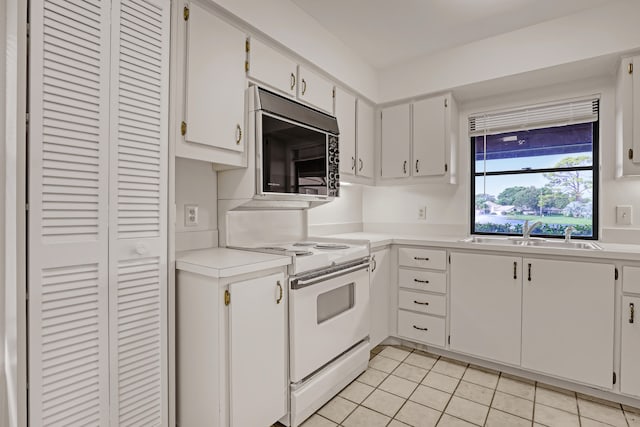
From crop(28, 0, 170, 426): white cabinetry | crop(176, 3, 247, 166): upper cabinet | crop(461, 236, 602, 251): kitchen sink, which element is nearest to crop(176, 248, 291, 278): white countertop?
crop(28, 0, 170, 426): white cabinetry

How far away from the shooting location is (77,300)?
123cm

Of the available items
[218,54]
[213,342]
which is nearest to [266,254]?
[213,342]

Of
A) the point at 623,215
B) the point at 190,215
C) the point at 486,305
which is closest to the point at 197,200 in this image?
the point at 190,215

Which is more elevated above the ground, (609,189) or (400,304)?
(609,189)

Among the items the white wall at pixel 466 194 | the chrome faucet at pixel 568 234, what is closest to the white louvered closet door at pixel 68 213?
the white wall at pixel 466 194

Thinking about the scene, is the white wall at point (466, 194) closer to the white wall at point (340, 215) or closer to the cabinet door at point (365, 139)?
the white wall at point (340, 215)

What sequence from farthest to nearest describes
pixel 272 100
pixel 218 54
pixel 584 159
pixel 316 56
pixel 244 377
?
pixel 584 159 < pixel 316 56 < pixel 272 100 < pixel 218 54 < pixel 244 377

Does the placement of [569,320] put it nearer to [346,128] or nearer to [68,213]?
[346,128]

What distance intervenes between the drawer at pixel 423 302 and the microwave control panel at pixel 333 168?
1025 mm

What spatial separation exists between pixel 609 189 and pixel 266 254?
8.39 ft

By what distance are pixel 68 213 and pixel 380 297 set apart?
2.12 m

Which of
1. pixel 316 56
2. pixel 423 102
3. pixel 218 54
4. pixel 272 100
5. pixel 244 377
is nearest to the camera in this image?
pixel 244 377

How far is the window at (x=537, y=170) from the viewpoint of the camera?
8.70 ft

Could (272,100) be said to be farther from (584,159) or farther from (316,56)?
(584,159)
